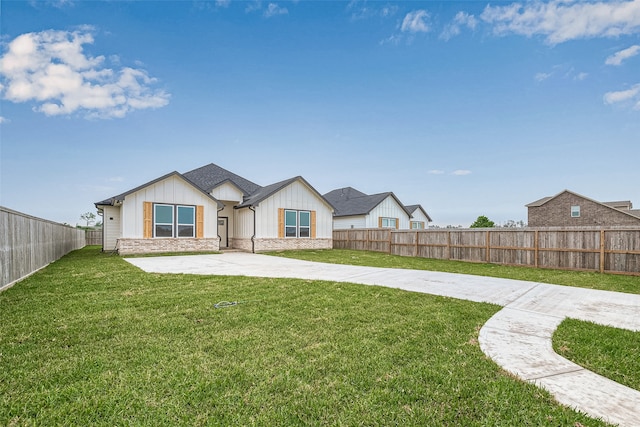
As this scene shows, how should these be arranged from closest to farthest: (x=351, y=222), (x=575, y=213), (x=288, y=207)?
(x=288, y=207)
(x=575, y=213)
(x=351, y=222)

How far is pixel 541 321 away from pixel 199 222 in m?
16.0

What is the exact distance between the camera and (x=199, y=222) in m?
16.7

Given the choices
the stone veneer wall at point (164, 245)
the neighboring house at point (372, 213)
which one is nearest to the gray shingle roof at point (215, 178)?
the stone veneer wall at point (164, 245)

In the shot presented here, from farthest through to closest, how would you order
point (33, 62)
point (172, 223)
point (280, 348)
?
point (172, 223) → point (33, 62) → point (280, 348)

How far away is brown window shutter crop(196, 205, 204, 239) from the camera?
54.7ft

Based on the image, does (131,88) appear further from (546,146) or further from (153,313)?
(546,146)

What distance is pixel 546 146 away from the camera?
A: 17.7 m

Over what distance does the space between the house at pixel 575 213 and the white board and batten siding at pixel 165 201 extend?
29.7m

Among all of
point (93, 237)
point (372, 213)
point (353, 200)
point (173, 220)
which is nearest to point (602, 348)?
point (173, 220)

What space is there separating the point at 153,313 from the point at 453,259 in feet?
41.1

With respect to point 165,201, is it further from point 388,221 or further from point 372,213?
point 388,221

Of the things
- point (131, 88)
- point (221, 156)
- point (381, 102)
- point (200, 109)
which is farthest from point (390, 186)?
point (131, 88)

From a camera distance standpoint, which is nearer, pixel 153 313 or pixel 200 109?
pixel 153 313

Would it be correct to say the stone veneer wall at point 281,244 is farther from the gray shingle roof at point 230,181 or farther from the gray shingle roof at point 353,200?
the gray shingle roof at point 353,200
